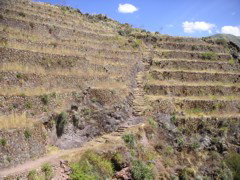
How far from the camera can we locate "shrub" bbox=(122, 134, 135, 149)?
17.0 metres

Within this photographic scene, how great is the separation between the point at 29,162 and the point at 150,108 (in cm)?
1205

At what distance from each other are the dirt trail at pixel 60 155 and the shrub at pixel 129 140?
0.41 metres

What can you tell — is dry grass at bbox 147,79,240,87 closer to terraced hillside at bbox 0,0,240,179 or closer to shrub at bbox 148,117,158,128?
terraced hillside at bbox 0,0,240,179

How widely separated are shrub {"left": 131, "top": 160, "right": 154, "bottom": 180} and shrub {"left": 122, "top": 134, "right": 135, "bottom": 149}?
3.92ft

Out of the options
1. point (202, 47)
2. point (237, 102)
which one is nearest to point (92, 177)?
point (237, 102)

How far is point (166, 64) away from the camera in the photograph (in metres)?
31.3

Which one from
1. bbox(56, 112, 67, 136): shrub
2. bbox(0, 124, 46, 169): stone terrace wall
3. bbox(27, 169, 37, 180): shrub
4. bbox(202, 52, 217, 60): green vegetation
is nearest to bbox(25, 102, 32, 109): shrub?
bbox(0, 124, 46, 169): stone terrace wall

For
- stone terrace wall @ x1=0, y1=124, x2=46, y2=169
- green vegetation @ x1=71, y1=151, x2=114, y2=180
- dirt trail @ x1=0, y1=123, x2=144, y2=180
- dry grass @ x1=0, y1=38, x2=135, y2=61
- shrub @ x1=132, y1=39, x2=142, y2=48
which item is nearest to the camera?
dirt trail @ x1=0, y1=123, x2=144, y2=180

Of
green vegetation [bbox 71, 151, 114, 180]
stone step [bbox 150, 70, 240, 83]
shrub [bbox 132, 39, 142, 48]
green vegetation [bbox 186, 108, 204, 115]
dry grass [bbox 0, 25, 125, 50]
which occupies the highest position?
shrub [bbox 132, 39, 142, 48]

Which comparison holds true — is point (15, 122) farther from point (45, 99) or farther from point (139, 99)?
point (139, 99)

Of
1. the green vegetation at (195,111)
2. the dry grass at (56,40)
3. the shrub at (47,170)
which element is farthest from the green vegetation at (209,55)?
the shrub at (47,170)

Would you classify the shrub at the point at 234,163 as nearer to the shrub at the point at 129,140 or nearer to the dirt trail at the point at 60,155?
the dirt trail at the point at 60,155

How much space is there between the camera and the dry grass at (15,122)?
12698 millimetres

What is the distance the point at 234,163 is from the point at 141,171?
30.3 feet
